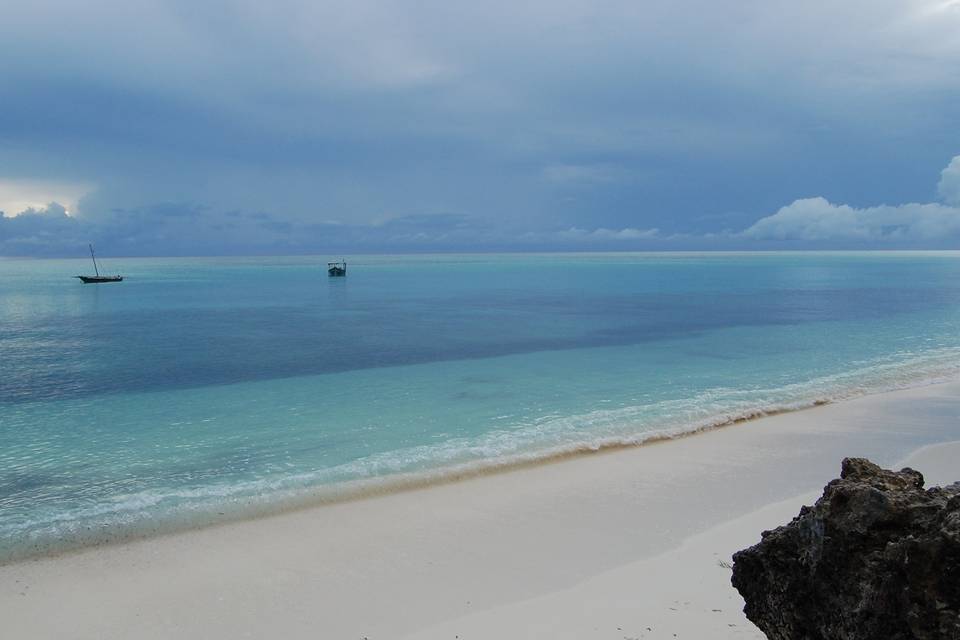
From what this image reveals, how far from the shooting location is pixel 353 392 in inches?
850

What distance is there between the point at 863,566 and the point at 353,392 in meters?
19.0

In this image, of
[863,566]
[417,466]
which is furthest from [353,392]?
[863,566]

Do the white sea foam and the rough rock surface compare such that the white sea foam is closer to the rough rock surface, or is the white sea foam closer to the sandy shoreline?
the sandy shoreline

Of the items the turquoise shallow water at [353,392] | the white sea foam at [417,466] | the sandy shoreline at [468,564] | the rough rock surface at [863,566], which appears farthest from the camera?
the turquoise shallow water at [353,392]

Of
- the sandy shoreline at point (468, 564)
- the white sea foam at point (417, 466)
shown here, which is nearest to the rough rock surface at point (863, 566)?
the sandy shoreline at point (468, 564)

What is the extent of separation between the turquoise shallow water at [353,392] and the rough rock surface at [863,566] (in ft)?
29.5

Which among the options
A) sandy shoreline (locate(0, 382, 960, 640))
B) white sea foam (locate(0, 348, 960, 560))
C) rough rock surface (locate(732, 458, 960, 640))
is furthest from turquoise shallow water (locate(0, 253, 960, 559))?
rough rock surface (locate(732, 458, 960, 640))

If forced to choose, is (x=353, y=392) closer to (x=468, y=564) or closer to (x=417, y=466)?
(x=417, y=466)

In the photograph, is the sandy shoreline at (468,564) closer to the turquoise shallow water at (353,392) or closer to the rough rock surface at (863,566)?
the turquoise shallow water at (353,392)

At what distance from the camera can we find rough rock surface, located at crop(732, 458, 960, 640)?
333cm

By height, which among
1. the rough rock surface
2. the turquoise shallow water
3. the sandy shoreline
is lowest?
the turquoise shallow water

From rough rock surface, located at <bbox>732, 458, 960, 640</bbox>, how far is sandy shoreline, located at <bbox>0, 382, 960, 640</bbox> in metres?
2.54

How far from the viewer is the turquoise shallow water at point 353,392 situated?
1255cm

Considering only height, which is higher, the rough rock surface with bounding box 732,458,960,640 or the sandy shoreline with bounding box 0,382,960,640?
the rough rock surface with bounding box 732,458,960,640
